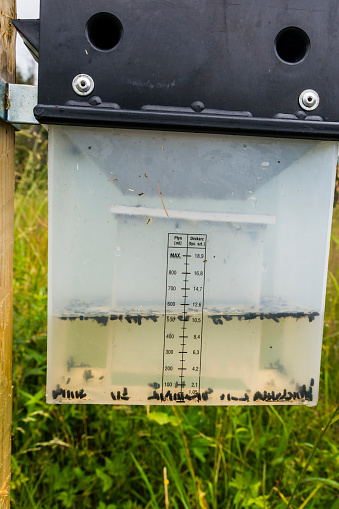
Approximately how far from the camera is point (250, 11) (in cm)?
72

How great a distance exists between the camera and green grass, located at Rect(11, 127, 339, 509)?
4.02 feet

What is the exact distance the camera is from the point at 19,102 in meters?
0.74

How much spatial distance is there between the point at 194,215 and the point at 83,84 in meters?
0.30

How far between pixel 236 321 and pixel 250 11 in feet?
1.82

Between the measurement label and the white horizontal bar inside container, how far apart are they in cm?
4

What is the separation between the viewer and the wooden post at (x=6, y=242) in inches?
29.3

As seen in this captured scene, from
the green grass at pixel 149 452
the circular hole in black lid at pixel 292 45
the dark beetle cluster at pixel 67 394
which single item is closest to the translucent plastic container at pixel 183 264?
the dark beetle cluster at pixel 67 394

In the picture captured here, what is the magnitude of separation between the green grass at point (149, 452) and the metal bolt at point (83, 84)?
32.8 inches

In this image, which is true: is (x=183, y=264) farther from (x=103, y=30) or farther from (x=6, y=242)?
(x=103, y=30)

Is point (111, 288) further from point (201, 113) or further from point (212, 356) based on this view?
point (201, 113)

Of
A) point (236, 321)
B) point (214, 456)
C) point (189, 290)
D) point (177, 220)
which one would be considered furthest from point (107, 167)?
point (214, 456)

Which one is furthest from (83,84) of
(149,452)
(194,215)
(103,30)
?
(149,452)

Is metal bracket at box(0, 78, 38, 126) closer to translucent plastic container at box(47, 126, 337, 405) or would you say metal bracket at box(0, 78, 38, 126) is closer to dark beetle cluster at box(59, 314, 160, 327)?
translucent plastic container at box(47, 126, 337, 405)

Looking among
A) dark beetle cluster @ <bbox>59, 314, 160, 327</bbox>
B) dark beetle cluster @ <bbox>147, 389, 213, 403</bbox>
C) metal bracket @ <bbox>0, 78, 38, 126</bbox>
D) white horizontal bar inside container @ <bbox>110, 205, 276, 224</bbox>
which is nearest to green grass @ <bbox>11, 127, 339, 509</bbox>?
dark beetle cluster @ <bbox>147, 389, 213, 403</bbox>
